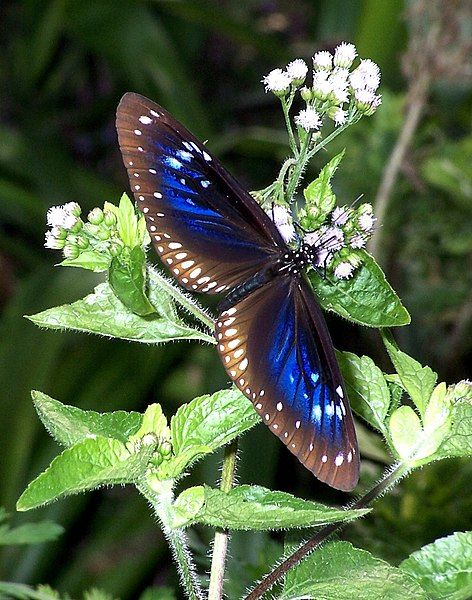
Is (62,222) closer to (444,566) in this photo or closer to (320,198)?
(320,198)

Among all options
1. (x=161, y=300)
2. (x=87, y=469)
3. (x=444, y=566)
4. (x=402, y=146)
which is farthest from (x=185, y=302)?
(x=402, y=146)

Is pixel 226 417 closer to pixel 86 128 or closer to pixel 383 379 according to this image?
pixel 383 379

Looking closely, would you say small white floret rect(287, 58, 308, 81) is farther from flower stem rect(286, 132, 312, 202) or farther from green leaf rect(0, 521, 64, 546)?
green leaf rect(0, 521, 64, 546)

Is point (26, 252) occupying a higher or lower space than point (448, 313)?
higher

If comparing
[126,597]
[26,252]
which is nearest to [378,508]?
[126,597]

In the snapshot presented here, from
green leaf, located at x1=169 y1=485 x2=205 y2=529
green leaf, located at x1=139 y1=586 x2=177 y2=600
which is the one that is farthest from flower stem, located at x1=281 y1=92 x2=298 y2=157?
green leaf, located at x1=139 y1=586 x2=177 y2=600

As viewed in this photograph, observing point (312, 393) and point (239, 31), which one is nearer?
point (312, 393)
